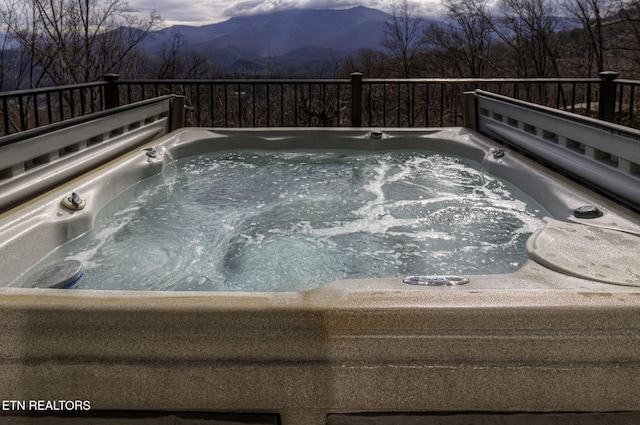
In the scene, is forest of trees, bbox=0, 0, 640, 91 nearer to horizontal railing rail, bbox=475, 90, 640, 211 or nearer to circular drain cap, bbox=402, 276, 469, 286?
horizontal railing rail, bbox=475, 90, 640, 211

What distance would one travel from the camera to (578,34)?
11625 mm

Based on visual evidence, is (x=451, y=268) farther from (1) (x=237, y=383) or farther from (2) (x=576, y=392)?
(1) (x=237, y=383)

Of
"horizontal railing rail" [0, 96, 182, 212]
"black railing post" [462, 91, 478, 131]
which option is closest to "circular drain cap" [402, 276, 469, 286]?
"horizontal railing rail" [0, 96, 182, 212]

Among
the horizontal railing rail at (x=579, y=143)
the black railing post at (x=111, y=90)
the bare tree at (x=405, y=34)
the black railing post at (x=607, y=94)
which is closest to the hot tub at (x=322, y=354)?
the horizontal railing rail at (x=579, y=143)

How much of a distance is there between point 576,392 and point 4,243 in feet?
6.16

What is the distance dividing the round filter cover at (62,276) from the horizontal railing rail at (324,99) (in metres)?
1.34

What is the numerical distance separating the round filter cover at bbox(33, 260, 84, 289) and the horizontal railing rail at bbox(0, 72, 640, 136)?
1.34m

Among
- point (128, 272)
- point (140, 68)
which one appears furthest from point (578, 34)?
point (128, 272)

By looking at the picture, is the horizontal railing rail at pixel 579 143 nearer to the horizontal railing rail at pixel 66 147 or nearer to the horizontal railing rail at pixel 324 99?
the horizontal railing rail at pixel 324 99

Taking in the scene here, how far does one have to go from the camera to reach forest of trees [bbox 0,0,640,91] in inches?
385

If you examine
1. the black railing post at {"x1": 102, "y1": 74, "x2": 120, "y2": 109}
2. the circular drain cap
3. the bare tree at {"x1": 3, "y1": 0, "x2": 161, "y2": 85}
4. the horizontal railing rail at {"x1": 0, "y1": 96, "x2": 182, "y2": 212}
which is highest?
the bare tree at {"x1": 3, "y1": 0, "x2": 161, "y2": 85}

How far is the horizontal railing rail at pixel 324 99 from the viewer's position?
13.9ft

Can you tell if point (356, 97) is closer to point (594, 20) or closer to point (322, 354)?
point (322, 354)

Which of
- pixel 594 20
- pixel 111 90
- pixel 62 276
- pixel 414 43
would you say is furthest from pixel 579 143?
pixel 414 43
